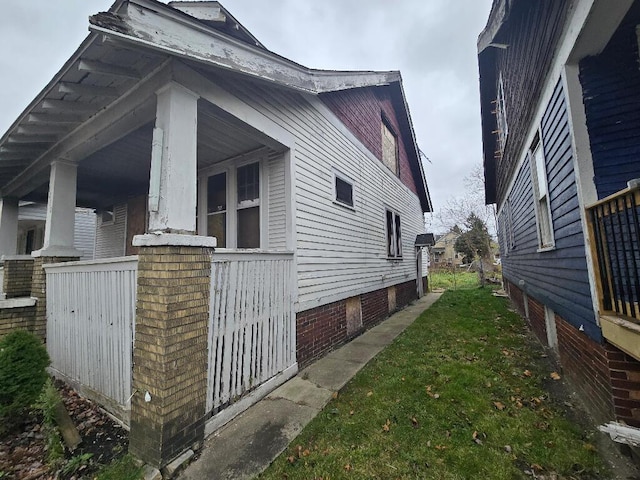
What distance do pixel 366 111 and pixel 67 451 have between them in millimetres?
9764

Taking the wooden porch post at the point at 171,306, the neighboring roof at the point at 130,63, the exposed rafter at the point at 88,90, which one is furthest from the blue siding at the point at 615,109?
the exposed rafter at the point at 88,90

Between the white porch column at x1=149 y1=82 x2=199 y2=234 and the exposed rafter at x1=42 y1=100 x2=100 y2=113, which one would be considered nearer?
the white porch column at x1=149 y1=82 x2=199 y2=234

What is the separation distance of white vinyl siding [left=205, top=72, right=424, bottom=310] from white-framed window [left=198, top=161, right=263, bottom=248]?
0.90 metres

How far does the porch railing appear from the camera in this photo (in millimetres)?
2402

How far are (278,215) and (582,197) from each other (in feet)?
13.4

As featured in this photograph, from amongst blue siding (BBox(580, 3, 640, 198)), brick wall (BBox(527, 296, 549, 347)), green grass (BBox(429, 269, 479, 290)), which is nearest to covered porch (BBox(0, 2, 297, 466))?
blue siding (BBox(580, 3, 640, 198))

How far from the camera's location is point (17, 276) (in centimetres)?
614

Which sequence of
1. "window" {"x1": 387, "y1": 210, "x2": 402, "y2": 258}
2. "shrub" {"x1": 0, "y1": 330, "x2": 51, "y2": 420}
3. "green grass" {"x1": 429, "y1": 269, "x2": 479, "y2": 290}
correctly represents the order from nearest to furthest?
"shrub" {"x1": 0, "y1": 330, "x2": 51, "y2": 420} → "window" {"x1": 387, "y1": 210, "x2": 402, "y2": 258} → "green grass" {"x1": 429, "y1": 269, "x2": 479, "y2": 290}

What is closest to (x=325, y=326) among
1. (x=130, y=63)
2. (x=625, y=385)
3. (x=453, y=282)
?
(x=625, y=385)

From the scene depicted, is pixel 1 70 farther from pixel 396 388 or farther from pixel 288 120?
pixel 396 388

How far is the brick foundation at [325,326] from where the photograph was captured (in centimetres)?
512

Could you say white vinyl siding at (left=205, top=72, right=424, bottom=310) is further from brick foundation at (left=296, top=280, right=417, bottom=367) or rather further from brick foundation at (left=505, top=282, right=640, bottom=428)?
brick foundation at (left=505, top=282, right=640, bottom=428)

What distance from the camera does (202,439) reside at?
10.2 ft

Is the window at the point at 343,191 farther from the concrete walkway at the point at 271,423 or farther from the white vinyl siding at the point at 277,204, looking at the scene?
the concrete walkway at the point at 271,423
